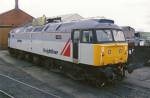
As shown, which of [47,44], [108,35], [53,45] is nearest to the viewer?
[108,35]

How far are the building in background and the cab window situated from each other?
81.9 feet

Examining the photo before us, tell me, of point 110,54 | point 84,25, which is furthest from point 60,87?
point 84,25

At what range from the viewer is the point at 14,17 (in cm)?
3988

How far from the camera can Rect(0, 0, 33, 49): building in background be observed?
36.9m

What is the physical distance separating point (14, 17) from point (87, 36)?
28.1 m

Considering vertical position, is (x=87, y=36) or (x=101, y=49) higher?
(x=87, y=36)

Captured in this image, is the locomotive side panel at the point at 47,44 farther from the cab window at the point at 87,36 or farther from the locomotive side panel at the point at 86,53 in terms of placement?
the cab window at the point at 87,36

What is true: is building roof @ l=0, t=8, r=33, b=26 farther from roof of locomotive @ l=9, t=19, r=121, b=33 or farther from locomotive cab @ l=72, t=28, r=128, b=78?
locomotive cab @ l=72, t=28, r=128, b=78

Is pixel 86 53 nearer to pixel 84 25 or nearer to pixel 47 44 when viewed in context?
pixel 84 25

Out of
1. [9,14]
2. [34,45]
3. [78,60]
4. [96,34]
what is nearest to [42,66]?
[34,45]

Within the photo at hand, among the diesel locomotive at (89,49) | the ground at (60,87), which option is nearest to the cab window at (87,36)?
the diesel locomotive at (89,49)

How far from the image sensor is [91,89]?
13.5m

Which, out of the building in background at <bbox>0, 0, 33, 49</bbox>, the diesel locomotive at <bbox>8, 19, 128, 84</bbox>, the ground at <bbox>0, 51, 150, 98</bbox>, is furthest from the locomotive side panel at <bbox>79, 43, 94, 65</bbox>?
the building in background at <bbox>0, 0, 33, 49</bbox>

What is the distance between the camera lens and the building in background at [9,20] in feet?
121
